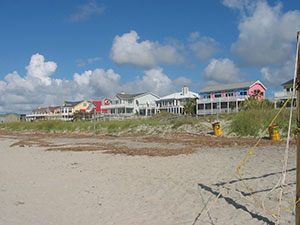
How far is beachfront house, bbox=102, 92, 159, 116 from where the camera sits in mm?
60625

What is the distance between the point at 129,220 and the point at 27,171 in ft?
19.4

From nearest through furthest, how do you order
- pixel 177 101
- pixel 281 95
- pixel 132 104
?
pixel 281 95, pixel 177 101, pixel 132 104

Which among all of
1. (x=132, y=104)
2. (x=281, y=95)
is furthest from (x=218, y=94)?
(x=132, y=104)

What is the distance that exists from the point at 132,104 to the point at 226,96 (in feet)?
74.2

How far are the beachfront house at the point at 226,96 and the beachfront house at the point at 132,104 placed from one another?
48.3 feet

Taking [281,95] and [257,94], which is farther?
[257,94]

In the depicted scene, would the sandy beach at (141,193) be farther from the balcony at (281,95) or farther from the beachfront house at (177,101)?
the beachfront house at (177,101)

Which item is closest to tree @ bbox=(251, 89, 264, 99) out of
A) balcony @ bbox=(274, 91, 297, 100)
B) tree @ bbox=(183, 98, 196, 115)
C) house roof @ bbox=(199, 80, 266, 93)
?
balcony @ bbox=(274, 91, 297, 100)

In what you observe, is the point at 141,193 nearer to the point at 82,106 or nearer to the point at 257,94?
the point at 257,94

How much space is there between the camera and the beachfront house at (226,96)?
4356 centimetres

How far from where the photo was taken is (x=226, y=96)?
47188mm

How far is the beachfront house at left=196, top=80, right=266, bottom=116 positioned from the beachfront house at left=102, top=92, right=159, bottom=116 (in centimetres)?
1471

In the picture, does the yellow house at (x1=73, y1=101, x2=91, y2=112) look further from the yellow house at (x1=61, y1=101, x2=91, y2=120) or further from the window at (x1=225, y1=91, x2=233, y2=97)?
the window at (x1=225, y1=91, x2=233, y2=97)

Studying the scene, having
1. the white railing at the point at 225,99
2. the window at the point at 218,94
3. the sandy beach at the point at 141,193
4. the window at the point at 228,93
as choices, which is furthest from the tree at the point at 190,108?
the sandy beach at the point at 141,193
